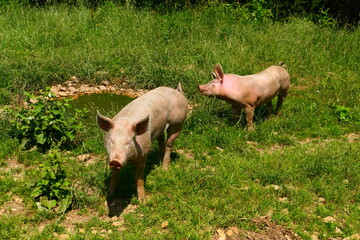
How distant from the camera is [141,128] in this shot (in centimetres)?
405

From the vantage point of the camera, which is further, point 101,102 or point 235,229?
point 101,102

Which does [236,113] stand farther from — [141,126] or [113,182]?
[141,126]

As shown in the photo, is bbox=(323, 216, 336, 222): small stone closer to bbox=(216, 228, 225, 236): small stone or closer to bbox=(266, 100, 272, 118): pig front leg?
bbox=(216, 228, 225, 236): small stone

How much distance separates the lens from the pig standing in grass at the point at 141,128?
3.92 m

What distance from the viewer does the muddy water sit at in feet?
22.4

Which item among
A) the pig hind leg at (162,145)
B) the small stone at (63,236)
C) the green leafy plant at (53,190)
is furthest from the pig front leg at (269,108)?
the small stone at (63,236)

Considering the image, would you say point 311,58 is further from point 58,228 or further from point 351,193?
point 58,228

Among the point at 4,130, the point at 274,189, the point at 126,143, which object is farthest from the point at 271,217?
the point at 4,130

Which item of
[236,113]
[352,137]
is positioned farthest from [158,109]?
[352,137]

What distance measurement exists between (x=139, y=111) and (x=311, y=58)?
18.2ft

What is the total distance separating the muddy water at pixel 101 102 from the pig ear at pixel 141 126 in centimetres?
260

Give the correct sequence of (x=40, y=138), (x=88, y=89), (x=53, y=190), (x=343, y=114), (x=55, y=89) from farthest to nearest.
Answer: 1. (x=88, y=89)
2. (x=55, y=89)
3. (x=343, y=114)
4. (x=40, y=138)
5. (x=53, y=190)

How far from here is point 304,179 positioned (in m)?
5.09

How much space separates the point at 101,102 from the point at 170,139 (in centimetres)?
249
